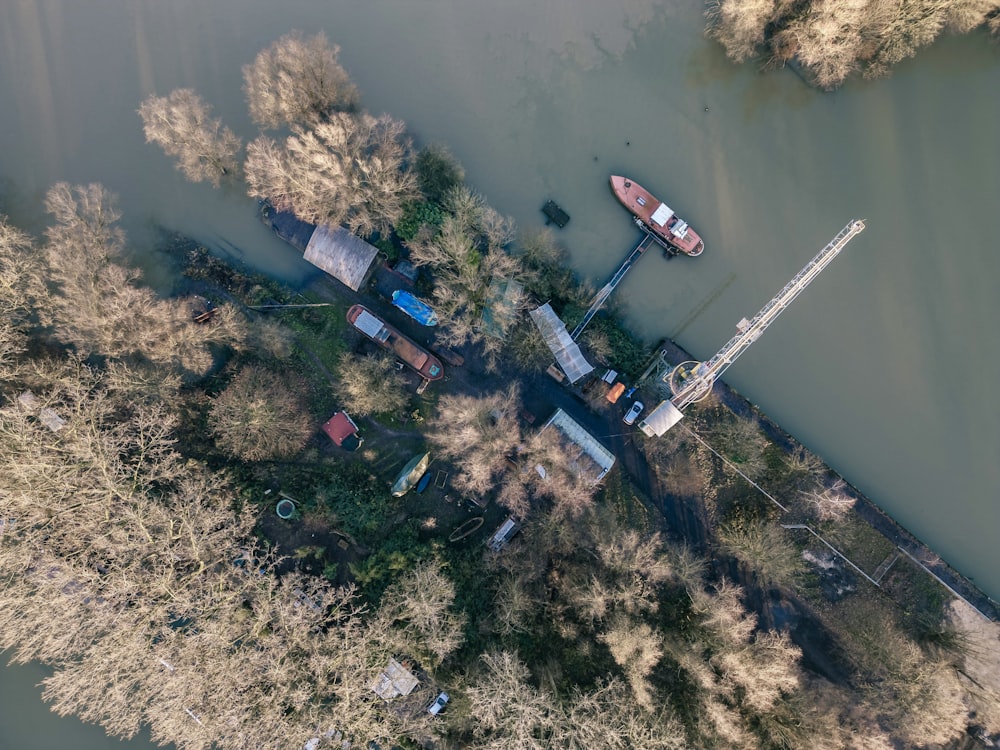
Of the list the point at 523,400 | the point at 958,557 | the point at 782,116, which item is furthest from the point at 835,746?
the point at 782,116

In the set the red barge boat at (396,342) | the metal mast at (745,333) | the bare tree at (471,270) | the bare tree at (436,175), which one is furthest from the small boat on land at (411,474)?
the bare tree at (436,175)

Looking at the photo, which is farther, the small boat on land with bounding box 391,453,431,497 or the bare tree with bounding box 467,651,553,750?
the small boat on land with bounding box 391,453,431,497

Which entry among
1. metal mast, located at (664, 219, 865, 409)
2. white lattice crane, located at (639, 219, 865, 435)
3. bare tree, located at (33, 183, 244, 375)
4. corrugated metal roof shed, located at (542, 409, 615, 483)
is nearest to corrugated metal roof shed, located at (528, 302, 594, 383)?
corrugated metal roof shed, located at (542, 409, 615, 483)

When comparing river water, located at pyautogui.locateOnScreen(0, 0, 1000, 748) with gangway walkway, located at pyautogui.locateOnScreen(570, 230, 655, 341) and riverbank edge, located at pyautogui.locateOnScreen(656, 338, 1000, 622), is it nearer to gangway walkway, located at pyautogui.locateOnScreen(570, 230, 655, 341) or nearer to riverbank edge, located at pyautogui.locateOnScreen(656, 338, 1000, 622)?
gangway walkway, located at pyautogui.locateOnScreen(570, 230, 655, 341)

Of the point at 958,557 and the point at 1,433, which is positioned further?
the point at 958,557

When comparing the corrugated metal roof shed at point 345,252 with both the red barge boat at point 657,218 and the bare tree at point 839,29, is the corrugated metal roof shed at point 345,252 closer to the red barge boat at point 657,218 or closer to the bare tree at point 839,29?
the red barge boat at point 657,218

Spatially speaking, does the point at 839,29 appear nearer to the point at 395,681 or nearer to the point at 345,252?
the point at 345,252

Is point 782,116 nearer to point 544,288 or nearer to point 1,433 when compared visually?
point 544,288
